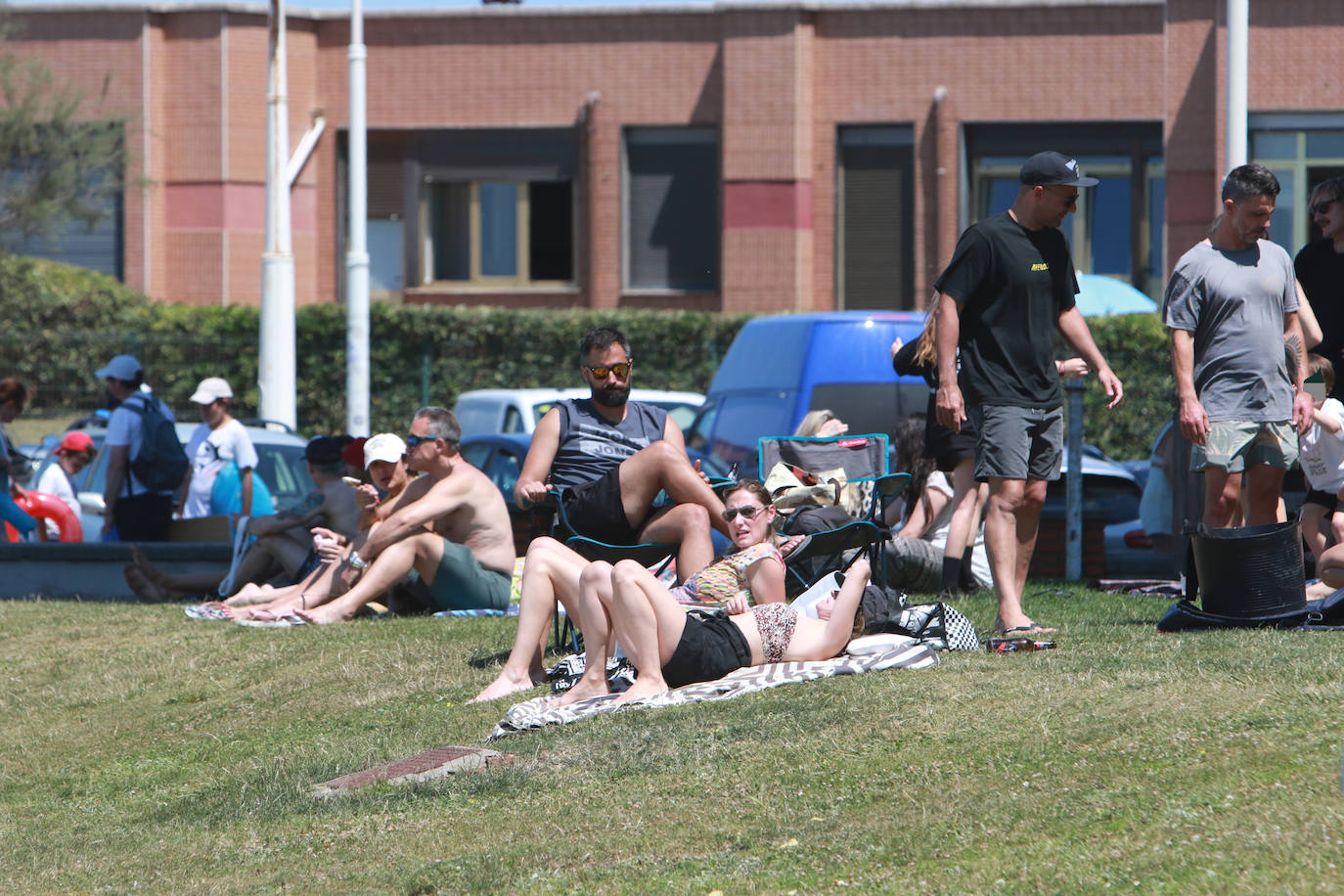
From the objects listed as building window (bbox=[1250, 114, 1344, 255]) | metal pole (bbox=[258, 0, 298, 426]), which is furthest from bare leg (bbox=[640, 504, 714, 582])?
building window (bbox=[1250, 114, 1344, 255])

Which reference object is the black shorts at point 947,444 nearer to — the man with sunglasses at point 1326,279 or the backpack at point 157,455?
the man with sunglasses at point 1326,279

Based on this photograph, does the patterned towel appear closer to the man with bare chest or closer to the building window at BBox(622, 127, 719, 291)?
the man with bare chest

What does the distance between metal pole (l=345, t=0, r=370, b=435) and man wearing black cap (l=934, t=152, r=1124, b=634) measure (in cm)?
1074

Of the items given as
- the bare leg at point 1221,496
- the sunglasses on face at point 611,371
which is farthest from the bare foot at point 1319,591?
the sunglasses on face at point 611,371

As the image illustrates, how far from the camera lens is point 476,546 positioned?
10242 millimetres

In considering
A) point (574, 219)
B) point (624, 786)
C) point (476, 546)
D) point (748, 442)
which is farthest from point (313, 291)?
point (624, 786)

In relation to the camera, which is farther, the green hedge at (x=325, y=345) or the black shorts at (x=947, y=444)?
the green hedge at (x=325, y=345)

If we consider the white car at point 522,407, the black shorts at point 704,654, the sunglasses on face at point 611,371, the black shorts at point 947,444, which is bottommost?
the black shorts at point 704,654

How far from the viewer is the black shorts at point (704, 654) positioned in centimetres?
712

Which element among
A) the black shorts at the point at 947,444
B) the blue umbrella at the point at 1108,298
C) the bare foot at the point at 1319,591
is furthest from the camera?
the blue umbrella at the point at 1108,298

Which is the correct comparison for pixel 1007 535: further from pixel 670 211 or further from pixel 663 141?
pixel 663 141

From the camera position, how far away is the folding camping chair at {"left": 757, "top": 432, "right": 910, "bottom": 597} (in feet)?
27.6

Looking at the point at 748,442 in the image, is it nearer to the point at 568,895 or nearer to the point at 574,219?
the point at 568,895

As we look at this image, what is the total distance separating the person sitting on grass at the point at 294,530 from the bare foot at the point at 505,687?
3.51 meters
